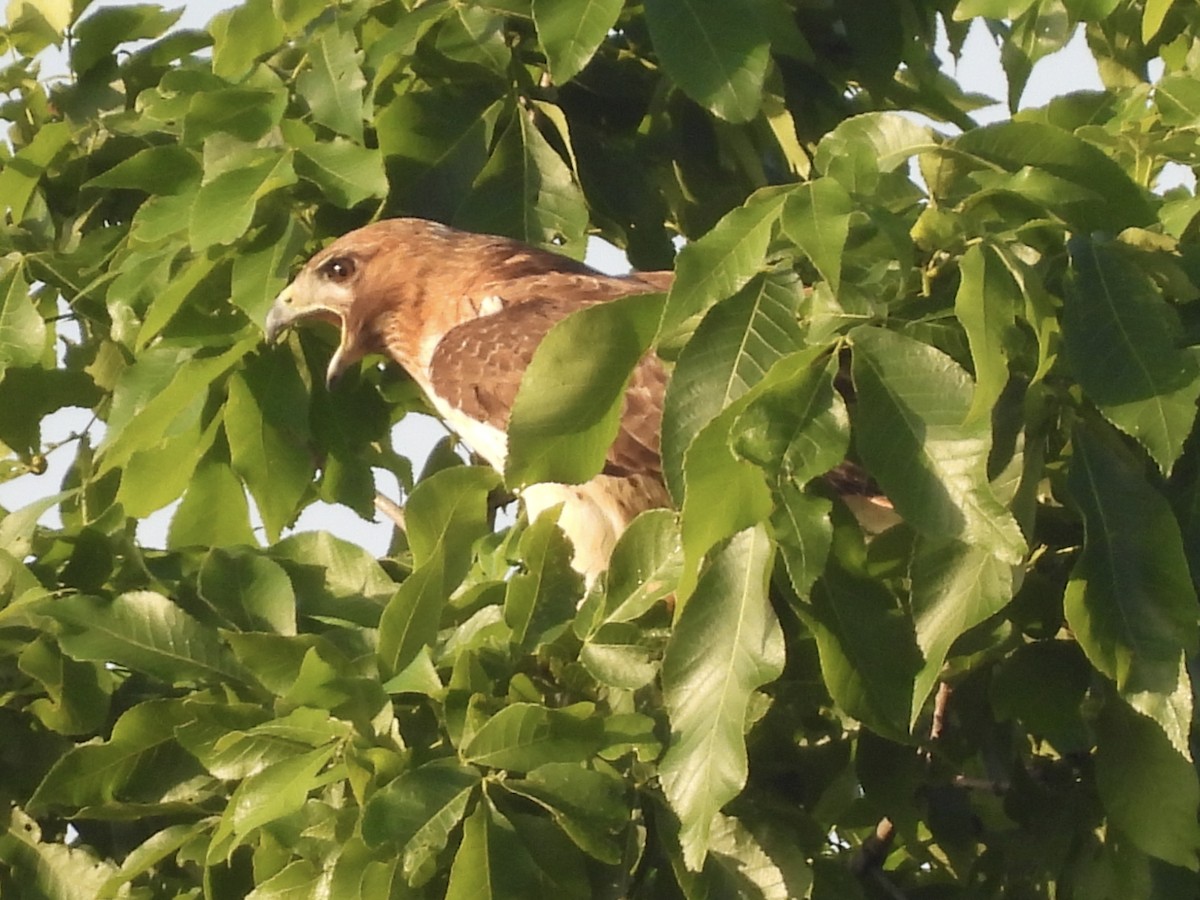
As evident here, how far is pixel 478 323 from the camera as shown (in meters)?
4.91

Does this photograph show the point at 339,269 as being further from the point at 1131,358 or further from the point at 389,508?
the point at 1131,358

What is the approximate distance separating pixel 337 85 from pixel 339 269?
1.10 metres

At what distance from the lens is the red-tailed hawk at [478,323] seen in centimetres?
440

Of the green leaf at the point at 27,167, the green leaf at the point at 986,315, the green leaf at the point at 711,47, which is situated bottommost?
the green leaf at the point at 27,167

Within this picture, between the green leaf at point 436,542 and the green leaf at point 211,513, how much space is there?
4.35ft

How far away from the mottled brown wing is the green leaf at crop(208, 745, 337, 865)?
1678mm

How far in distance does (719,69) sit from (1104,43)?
1703mm

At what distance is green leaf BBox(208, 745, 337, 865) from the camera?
2.62 meters

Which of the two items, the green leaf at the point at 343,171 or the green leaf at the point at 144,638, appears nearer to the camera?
the green leaf at the point at 144,638

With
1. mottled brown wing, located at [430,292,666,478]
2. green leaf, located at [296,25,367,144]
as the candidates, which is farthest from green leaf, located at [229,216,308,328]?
mottled brown wing, located at [430,292,666,478]

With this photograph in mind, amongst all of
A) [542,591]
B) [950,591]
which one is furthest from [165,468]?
[950,591]

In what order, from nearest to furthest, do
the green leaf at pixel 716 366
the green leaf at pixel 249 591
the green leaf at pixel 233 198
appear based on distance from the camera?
the green leaf at pixel 716 366, the green leaf at pixel 249 591, the green leaf at pixel 233 198

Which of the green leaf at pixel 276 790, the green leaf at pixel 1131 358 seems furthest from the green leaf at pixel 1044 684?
the green leaf at pixel 276 790

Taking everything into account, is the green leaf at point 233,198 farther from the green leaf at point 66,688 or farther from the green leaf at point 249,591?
the green leaf at point 66,688
